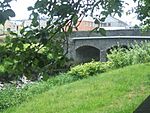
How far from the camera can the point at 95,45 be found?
3519 centimetres

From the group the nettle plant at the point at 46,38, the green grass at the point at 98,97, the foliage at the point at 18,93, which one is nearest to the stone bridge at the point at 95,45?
the foliage at the point at 18,93

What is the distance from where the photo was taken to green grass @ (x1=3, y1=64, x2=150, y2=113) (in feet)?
28.6

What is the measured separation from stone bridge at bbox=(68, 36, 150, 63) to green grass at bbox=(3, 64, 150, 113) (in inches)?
672

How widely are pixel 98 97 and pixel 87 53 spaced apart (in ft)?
96.1

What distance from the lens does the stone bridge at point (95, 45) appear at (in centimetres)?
3139

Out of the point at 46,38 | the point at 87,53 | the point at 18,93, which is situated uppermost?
the point at 46,38

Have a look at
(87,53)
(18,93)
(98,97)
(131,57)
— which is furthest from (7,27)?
(87,53)

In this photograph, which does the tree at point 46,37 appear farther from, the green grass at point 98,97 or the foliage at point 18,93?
the foliage at point 18,93

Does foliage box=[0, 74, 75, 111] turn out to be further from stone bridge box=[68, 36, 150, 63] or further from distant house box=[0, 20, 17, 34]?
stone bridge box=[68, 36, 150, 63]

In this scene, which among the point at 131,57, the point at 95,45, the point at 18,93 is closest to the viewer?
the point at 18,93

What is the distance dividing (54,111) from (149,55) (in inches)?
384

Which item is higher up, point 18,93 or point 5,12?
point 5,12

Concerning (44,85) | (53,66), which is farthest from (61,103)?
(53,66)

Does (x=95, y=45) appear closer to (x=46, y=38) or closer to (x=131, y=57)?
(x=131, y=57)
